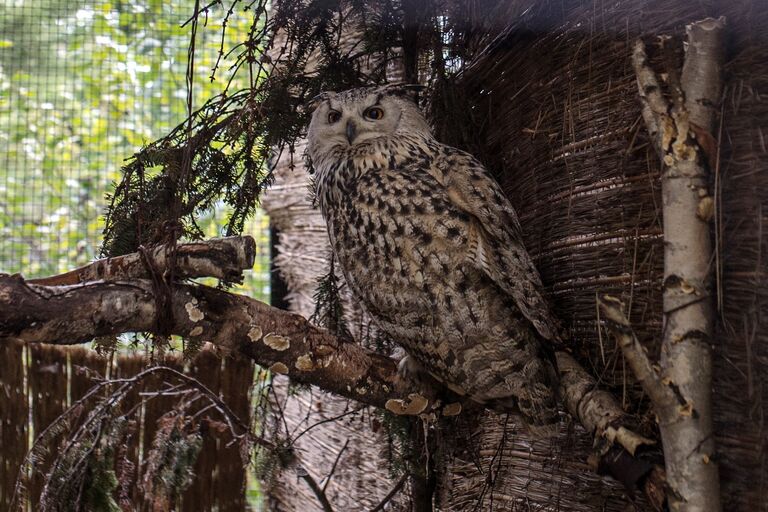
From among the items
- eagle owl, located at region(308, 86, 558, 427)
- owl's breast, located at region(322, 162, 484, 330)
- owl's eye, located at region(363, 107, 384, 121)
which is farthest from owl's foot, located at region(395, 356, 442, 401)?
owl's eye, located at region(363, 107, 384, 121)

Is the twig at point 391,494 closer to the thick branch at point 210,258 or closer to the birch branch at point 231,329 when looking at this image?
the birch branch at point 231,329

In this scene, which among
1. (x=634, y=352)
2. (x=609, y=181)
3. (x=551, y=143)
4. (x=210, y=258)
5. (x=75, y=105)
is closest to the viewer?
(x=634, y=352)

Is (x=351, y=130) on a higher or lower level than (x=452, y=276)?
higher

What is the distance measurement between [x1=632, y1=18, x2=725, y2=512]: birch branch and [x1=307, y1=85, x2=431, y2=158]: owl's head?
58cm

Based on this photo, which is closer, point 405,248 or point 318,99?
point 405,248

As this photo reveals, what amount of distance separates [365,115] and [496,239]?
0.47 m

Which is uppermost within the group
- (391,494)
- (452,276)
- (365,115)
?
(365,115)

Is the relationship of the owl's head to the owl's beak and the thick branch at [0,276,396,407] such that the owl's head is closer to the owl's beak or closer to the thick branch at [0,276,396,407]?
the owl's beak

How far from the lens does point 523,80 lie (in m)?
1.55

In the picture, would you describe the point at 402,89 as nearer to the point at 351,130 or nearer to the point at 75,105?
the point at 351,130

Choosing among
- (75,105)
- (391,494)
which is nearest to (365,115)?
(391,494)

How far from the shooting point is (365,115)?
159 cm

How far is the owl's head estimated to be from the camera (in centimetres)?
157

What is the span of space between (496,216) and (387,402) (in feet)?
1.51
